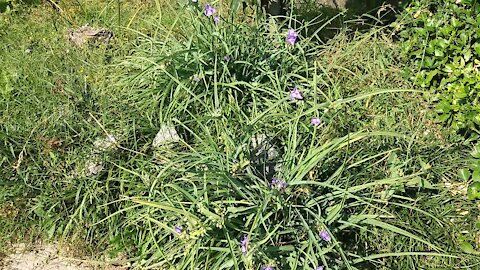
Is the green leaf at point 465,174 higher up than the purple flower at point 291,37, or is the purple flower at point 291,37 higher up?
the purple flower at point 291,37

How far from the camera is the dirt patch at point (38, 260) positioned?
286 cm

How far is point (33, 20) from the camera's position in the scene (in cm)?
450

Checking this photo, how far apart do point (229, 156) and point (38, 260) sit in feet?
3.60

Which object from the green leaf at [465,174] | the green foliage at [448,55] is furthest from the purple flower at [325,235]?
the green foliage at [448,55]

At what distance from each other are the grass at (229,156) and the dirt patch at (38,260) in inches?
3.1

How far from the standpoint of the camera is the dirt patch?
286cm

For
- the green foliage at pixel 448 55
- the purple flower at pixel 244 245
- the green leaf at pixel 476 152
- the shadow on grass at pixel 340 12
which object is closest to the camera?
the purple flower at pixel 244 245

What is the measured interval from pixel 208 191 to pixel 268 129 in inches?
20.7

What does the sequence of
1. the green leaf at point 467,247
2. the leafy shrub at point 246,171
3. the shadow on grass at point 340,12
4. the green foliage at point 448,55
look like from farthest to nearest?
the shadow on grass at point 340,12, the green foliage at point 448,55, the green leaf at point 467,247, the leafy shrub at point 246,171

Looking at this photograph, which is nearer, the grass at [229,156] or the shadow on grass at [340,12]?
the grass at [229,156]

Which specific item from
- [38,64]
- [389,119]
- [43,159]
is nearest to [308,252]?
[389,119]

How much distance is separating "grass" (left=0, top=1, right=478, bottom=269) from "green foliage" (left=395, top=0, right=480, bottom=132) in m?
0.13

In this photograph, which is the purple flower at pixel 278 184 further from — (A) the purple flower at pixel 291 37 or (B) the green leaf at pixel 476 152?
(B) the green leaf at pixel 476 152

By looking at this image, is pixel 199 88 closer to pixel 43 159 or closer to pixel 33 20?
pixel 43 159
